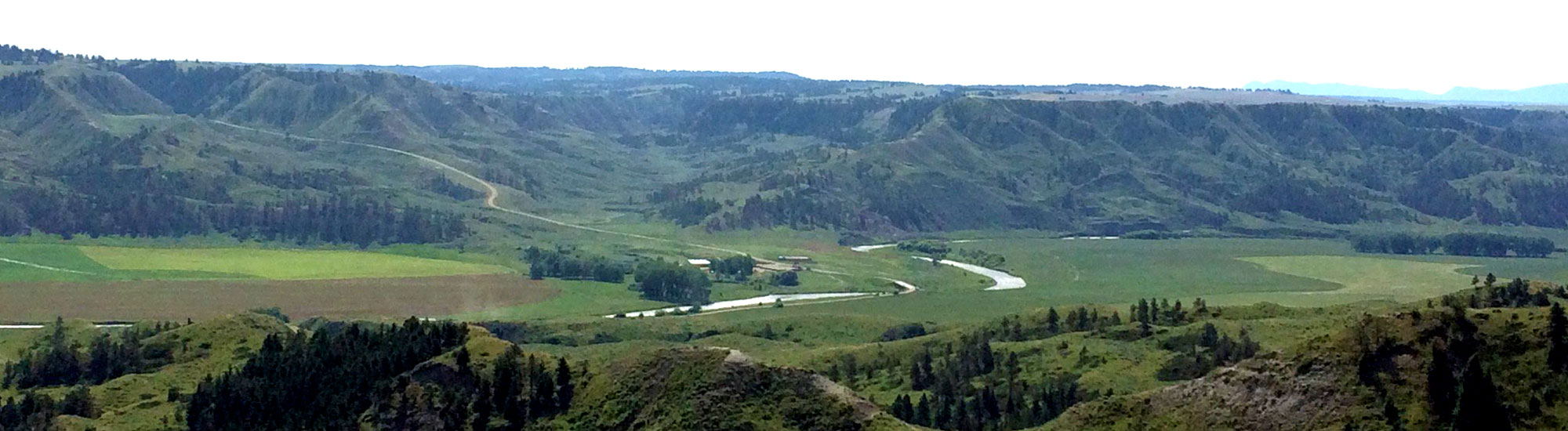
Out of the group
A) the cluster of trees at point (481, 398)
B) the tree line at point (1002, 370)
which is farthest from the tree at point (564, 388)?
the tree line at point (1002, 370)

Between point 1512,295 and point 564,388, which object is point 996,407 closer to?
point 564,388

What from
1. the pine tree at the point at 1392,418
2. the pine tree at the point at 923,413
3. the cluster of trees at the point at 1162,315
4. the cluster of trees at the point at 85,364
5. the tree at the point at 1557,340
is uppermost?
the tree at the point at 1557,340

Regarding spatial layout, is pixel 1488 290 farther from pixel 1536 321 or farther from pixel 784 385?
pixel 784 385

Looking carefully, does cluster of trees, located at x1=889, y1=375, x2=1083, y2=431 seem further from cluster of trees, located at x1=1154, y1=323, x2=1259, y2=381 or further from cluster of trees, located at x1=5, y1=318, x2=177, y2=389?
cluster of trees, located at x1=5, y1=318, x2=177, y2=389

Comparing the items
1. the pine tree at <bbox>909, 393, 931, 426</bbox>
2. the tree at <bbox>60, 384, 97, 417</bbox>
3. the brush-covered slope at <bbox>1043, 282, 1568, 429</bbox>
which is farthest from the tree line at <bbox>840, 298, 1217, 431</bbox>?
the tree at <bbox>60, 384, 97, 417</bbox>

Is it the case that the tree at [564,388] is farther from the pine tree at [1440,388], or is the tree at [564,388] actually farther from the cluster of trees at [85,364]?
the pine tree at [1440,388]

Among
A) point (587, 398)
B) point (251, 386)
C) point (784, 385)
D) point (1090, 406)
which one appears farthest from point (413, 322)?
point (1090, 406)
